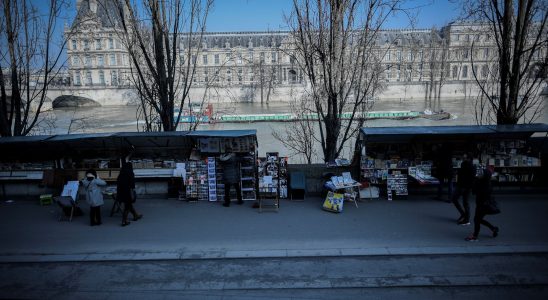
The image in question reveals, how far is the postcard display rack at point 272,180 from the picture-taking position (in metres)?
9.19

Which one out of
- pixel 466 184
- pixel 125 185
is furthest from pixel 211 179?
pixel 466 184

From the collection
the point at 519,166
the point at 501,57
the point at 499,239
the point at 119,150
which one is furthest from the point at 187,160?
the point at 501,57

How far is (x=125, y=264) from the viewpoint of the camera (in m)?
6.30

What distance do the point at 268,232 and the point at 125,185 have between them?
122 inches

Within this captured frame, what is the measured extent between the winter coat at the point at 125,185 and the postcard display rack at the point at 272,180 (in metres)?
2.82

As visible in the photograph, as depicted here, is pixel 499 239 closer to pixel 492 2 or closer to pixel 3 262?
pixel 492 2

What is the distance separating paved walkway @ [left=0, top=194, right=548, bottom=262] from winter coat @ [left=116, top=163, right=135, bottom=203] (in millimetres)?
590

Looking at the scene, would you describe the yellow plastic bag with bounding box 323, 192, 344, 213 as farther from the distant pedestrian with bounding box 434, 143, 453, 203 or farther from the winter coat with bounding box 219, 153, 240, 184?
the distant pedestrian with bounding box 434, 143, 453, 203

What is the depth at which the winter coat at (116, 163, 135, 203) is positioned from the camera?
7934 millimetres

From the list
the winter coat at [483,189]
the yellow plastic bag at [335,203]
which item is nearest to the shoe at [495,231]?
the winter coat at [483,189]

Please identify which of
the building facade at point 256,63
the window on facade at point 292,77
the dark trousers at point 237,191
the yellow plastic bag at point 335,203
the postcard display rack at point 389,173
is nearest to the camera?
the yellow plastic bag at point 335,203

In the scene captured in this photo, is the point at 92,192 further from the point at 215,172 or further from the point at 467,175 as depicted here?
the point at 467,175

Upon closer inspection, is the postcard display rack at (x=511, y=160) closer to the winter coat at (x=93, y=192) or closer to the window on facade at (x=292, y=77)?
the winter coat at (x=93, y=192)

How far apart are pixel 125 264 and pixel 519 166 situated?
9.46m
